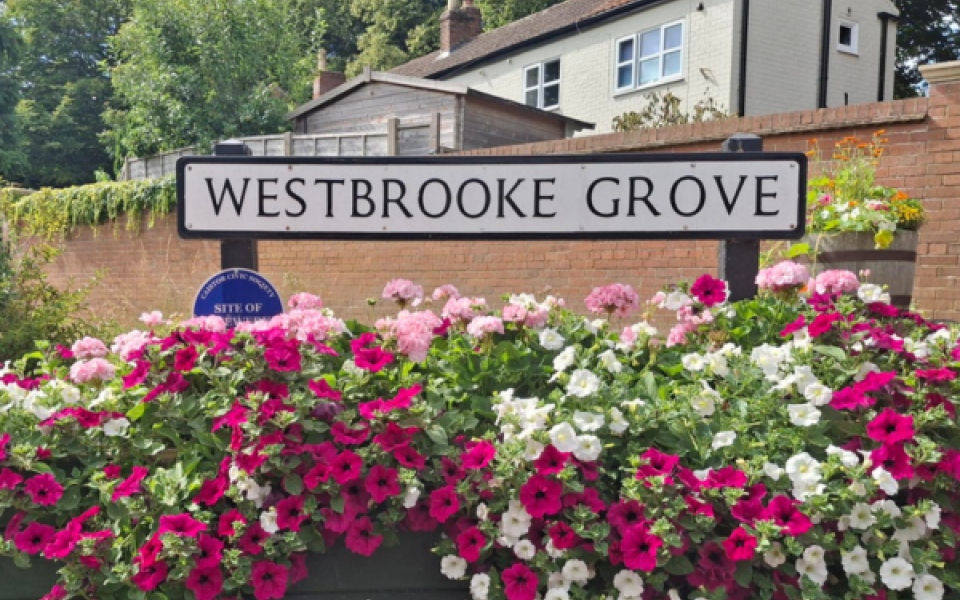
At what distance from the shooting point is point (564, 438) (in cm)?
183

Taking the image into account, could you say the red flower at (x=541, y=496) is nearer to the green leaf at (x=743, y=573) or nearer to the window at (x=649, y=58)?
the green leaf at (x=743, y=573)

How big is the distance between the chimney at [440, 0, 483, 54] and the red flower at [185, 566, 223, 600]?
2411 centimetres

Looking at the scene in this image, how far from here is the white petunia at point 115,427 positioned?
6.41ft

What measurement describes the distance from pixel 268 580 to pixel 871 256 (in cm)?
382

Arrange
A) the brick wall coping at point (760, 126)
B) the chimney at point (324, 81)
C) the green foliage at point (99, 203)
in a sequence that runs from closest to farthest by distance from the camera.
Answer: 1. the brick wall coping at point (760, 126)
2. the green foliage at point (99, 203)
3. the chimney at point (324, 81)

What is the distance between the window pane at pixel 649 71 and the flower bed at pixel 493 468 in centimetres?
1646

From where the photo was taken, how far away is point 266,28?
66.3 feet

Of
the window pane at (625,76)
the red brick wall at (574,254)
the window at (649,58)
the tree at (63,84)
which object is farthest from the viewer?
the tree at (63,84)

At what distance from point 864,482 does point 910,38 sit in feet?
90.4

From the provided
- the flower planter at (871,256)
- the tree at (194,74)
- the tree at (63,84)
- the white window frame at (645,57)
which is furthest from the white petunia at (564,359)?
the tree at (63,84)

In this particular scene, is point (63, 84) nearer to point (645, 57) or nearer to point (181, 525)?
point (645, 57)

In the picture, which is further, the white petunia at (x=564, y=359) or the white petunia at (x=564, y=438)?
the white petunia at (x=564, y=359)

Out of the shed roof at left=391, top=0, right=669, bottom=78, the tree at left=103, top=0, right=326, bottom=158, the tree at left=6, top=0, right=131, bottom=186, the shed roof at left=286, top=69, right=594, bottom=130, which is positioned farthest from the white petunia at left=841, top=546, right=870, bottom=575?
the tree at left=6, top=0, right=131, bottom=186

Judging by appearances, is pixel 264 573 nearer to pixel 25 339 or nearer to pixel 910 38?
pixel 25 339
